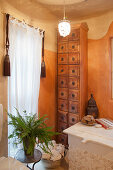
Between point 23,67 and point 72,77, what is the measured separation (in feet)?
2.67

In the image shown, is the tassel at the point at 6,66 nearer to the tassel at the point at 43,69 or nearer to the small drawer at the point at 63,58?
the tassel at the point at 43,69

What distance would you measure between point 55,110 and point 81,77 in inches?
32.4

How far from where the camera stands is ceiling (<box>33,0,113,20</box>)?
200 cm

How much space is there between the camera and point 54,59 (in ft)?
8.31

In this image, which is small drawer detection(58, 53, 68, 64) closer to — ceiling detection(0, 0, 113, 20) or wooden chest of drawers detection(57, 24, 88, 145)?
wooden chest of drawers detection(57, 24, 88, 145)

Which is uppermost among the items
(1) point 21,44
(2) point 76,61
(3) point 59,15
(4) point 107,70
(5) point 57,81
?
(3) point 59,15

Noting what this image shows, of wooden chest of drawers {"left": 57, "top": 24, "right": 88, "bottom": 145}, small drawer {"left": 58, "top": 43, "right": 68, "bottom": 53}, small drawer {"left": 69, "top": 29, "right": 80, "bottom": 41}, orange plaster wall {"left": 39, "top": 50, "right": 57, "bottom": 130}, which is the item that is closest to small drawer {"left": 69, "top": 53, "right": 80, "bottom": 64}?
wooden chest of drawers {"left": 57, "top": 24, "right": 88, "bottom": 145}

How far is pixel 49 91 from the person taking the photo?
2453 millimetres

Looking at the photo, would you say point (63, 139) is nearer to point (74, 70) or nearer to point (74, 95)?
point (74, 95)

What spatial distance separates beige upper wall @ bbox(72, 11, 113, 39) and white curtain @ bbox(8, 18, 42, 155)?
3.00 ft

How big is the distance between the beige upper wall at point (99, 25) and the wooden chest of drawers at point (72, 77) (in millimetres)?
128

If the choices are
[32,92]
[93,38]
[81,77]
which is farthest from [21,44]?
[93,38]

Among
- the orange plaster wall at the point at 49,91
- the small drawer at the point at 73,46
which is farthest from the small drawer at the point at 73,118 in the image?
the small drawer at the point at 73,46

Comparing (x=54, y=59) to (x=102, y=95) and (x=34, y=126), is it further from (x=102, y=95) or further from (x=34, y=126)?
(x=34, y=126)
